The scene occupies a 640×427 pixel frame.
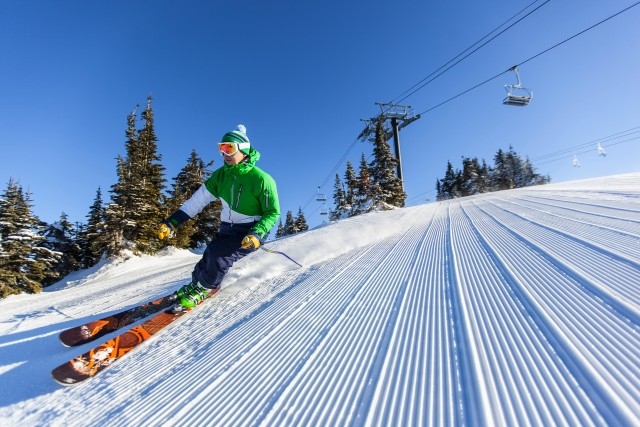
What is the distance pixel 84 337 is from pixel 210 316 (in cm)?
107

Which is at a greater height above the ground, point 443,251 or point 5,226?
point 5,226

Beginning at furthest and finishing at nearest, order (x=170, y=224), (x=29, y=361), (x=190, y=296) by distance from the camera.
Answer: (x=170, y=224)
(x=190, y=296)
(x=29, y=361)

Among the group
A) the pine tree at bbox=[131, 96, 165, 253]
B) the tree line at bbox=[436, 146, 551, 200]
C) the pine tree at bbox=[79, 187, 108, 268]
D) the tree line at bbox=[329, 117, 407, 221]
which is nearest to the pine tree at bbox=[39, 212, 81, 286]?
the pine tree at bbox=[79, 187, 108, 268]

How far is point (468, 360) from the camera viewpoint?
4.71ft

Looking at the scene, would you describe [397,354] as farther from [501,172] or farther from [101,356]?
[501,172]

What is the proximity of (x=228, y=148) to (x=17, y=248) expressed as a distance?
2297 centimetres

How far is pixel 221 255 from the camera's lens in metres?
3.48

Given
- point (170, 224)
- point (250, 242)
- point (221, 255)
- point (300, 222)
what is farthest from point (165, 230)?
point (300, 222)

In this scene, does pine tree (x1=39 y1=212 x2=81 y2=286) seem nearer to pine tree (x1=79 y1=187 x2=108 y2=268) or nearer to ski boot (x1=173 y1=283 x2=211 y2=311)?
pine tree (x1=79 y1=187 x2=108 y2=268)

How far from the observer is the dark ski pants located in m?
3.43

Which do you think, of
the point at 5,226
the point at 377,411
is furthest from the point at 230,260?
the point at 5,226

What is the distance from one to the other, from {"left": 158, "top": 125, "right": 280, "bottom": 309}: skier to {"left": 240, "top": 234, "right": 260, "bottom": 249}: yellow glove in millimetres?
131

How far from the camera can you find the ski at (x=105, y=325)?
2670 mm

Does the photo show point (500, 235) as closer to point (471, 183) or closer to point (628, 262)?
point (628, 262)
